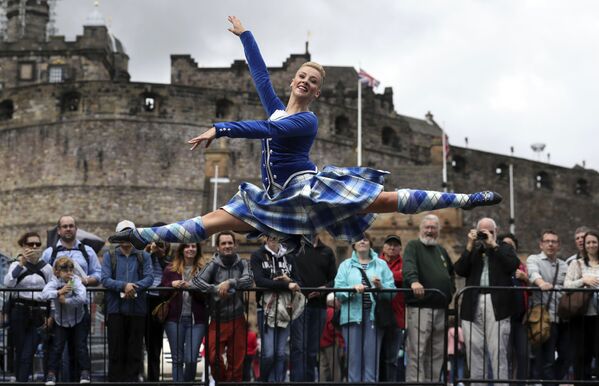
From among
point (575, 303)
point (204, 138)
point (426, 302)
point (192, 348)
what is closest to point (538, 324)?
point (575, 303)

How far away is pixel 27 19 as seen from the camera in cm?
6750

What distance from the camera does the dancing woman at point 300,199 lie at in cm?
735

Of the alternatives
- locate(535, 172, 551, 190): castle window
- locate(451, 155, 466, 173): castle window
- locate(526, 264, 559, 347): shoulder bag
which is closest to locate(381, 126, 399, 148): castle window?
locate(451, 155, 466, 173): castle window

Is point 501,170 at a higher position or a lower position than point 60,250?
higher

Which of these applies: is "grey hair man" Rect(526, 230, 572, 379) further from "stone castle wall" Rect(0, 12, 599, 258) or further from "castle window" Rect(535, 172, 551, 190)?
"castle window" Rect(535, 172, 551, 190)

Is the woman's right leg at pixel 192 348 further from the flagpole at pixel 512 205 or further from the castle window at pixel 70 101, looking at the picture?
the flagpole at pixel 512 205

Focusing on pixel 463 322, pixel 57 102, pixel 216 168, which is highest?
pixel 57 102

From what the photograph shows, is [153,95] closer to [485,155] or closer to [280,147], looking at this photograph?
[485,155]

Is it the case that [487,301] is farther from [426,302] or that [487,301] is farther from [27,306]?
[27,306]

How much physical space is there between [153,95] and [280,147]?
41363mm

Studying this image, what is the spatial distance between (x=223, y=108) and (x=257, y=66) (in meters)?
41.0

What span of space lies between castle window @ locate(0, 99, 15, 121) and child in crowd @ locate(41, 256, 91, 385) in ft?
132

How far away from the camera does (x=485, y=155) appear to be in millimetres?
55625

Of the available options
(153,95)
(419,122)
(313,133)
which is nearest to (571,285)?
(313,133)
